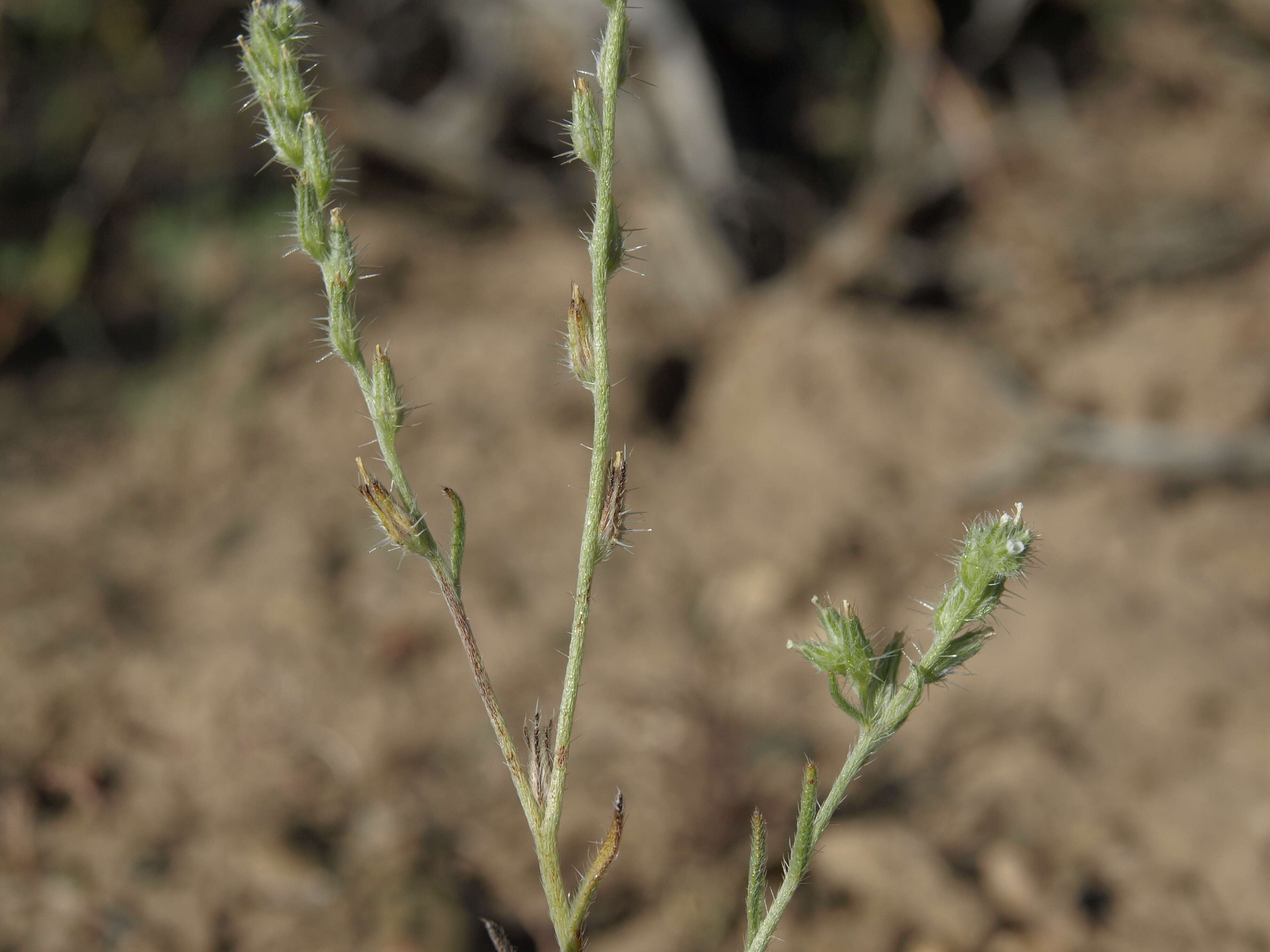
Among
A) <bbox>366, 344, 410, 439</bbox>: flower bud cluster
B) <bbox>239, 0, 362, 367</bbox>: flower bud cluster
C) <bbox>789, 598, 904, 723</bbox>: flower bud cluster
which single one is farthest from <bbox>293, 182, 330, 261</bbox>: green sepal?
<bbox>789, 598, 904, 723</bbox>: flower bud cluster

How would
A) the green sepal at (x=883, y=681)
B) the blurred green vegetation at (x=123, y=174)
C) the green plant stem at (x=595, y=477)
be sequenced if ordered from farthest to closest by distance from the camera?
the blurred green vegetation at (x=123, y=174) → the green sepal at (x=883, y=681) → the green plant stem at (x=595, y=477)

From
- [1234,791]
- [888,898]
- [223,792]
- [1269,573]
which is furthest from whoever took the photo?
[1269,573]

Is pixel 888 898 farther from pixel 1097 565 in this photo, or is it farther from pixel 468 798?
pixel 1097 565

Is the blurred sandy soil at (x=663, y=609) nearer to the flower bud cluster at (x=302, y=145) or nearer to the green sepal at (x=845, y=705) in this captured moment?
the green sepal at (x=845, y=705)

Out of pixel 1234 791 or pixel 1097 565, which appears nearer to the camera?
pixel 1234 791

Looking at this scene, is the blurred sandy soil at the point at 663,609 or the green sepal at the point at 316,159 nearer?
the green sepal at the point at 316,159

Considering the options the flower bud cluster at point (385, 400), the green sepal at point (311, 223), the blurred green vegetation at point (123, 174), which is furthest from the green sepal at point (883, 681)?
the blurred green vegetation at point (123, 174)

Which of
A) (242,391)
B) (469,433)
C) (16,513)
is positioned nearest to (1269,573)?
(469,433)

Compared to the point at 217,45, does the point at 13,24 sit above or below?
above

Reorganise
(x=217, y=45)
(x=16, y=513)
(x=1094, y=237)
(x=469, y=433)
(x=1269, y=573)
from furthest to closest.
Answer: (x=217, y=45)
(x=1094, y=237)
(x=469, y=433)
(x=16, y=513)
(x=1269, y=573)
